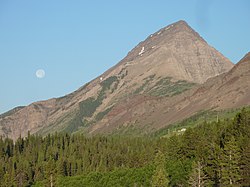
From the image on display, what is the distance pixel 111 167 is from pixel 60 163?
20.2 metres

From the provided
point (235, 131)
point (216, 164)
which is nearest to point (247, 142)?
point (216, 164)

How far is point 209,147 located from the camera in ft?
432

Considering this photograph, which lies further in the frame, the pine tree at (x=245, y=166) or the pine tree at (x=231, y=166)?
the pine tree at (x=245, y=166)

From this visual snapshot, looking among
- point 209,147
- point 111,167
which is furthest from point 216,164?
point 111,167

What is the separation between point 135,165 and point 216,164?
226ft

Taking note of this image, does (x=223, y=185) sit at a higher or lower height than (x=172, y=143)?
lower

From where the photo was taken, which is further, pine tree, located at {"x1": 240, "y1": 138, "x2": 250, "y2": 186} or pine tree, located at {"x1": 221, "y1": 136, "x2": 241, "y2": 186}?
pine tree, located at {"x1": 240, "y1": 138, "x2": 250, "y2": 186}

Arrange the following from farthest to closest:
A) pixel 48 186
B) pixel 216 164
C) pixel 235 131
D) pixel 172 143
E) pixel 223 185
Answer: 1. pixel 172 143
2. pixel 48 186
3. pixel 235 131
4. pixel 216 164
5. pixel 223 185

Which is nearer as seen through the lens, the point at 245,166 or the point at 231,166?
the point at 231,166

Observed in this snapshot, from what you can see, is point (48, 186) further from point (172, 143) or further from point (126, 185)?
point (172, 143)

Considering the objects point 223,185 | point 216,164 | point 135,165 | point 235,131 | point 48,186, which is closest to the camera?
point 223,185

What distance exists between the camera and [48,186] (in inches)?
5571

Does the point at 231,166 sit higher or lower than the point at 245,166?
higher

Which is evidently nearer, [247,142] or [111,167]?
[247,142]
